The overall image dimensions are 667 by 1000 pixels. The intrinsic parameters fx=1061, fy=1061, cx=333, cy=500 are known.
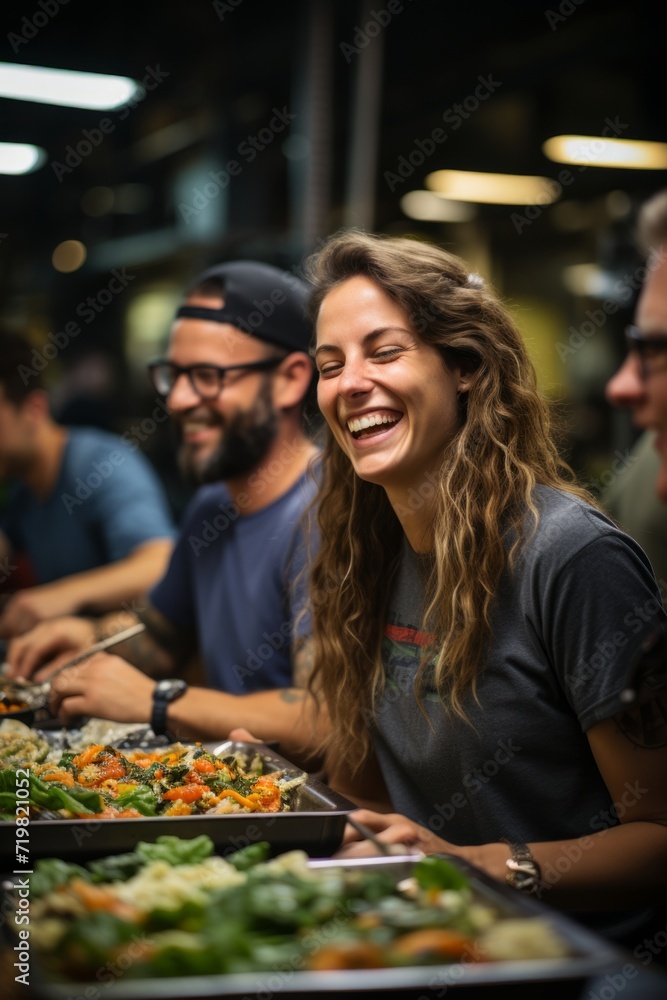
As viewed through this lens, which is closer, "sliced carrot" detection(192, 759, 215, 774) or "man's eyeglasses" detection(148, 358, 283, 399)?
"sliced carrot" detection(192, 759, 215, 774)

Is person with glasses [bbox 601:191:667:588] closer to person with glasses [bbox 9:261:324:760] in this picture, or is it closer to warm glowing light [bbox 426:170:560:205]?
person with glasses [bbox 9:261:324:760]

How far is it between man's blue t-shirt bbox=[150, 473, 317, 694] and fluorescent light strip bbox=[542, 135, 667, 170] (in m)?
2.68

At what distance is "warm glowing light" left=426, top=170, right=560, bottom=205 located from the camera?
5.27 meters


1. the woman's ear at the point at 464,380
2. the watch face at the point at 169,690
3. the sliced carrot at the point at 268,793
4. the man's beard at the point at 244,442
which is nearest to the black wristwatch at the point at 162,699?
the watch face at the point at 169,690

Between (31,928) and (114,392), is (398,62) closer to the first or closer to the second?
(114,392)

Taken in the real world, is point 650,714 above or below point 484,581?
below

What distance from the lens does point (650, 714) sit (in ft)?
5.09

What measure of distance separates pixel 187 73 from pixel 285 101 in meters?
0.62

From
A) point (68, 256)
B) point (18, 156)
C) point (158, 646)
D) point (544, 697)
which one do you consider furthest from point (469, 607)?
point (68, 256)

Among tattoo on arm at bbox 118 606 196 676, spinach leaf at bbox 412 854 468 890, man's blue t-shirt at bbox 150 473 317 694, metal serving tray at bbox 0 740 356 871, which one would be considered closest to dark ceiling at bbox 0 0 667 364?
man's blue t-shirt at bbox 150 473 317 694

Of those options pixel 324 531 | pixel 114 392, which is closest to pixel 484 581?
pixel 324 531

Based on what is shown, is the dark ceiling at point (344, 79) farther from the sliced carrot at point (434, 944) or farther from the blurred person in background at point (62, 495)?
the sliced carrot at point (434, 944)

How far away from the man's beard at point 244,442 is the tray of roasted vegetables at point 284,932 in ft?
5.12

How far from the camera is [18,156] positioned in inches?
206
